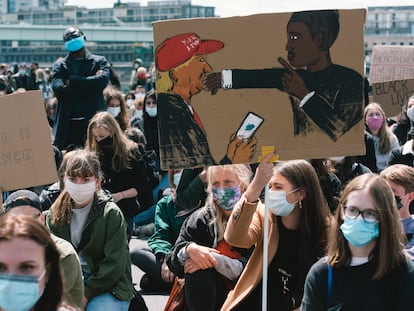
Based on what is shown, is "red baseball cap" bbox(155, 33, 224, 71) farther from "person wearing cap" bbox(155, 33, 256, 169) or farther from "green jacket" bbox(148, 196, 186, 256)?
"green jacket" bbox(148, 196, 186, 256)

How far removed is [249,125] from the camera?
5020mm

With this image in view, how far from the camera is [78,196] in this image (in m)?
6.21

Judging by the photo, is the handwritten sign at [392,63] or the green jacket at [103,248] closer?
the green jacket at [103,248]

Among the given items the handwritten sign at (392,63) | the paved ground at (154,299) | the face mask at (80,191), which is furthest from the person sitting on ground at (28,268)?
the handwritten sign at (392,63)

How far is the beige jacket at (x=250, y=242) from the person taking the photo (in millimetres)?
Result: 5398

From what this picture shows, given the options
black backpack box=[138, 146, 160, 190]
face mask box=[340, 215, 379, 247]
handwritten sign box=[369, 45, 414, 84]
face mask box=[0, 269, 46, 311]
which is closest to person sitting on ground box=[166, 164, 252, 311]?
face mask box=[340, 215, 379, 247]

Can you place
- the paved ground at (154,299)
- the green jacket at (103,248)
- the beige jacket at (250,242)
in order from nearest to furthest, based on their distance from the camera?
the beige jacket at (250,242)
the green jacket at (103,248)
the paved ground at (154,299)

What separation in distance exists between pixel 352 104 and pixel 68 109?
614 centimetres

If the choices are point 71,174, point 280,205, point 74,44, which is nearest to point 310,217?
point 280,205

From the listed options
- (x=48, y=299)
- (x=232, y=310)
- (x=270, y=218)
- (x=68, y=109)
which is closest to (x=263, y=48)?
(x=270, y=218)

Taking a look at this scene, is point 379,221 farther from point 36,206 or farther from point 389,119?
point 389,119

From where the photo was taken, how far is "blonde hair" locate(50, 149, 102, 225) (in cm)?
622

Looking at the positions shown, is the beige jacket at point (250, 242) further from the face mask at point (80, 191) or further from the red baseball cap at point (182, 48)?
the face mask at point (80, 191)

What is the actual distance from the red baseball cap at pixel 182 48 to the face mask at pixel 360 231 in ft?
4.29
